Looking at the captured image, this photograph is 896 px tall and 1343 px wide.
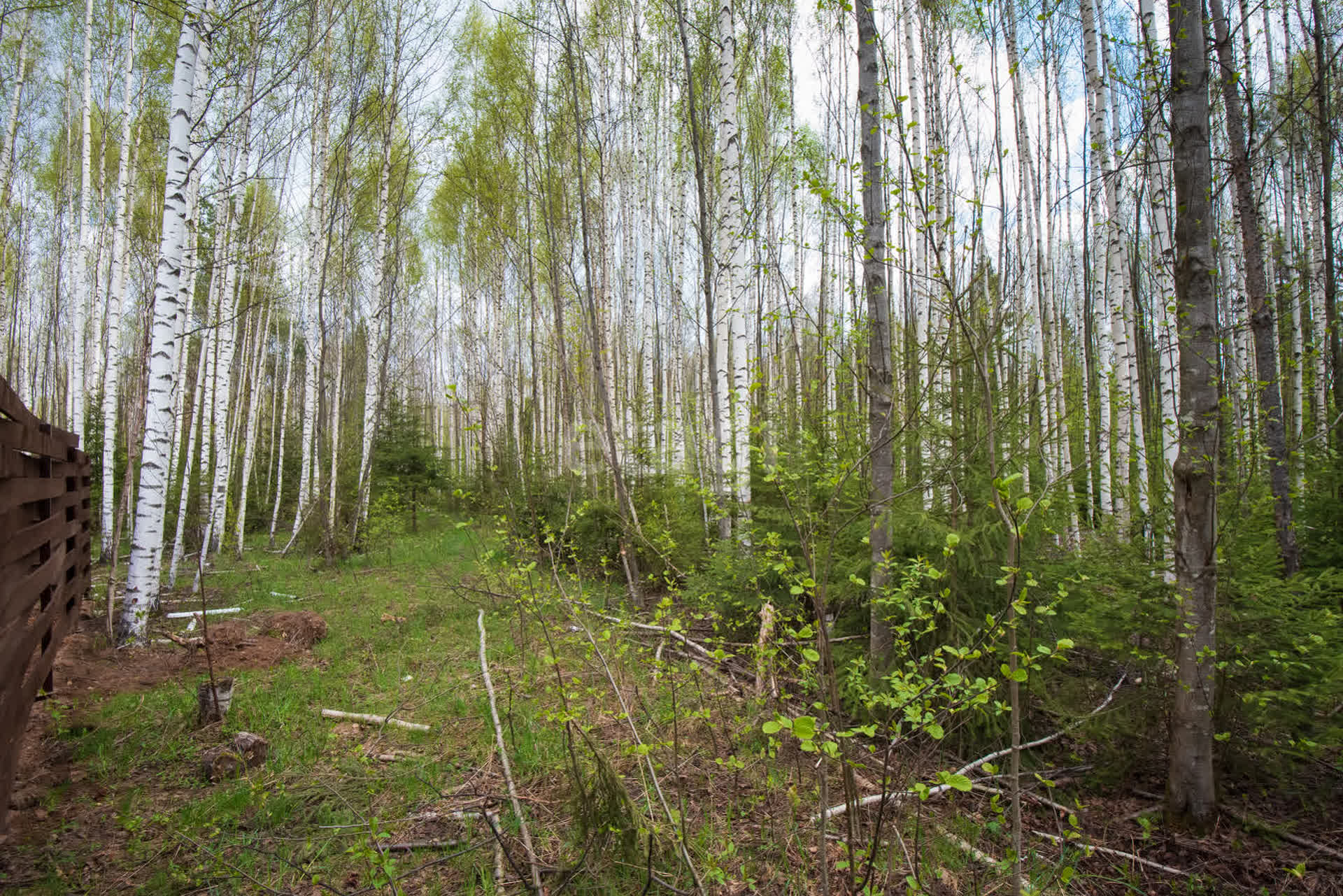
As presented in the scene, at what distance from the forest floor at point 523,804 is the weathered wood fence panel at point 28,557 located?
558mm

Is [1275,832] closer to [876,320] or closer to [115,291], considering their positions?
[876,320]

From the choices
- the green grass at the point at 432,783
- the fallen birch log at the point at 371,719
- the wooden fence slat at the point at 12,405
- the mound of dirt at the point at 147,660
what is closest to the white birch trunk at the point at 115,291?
the mound of dirt at the point at 147,660

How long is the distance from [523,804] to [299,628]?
3.84 m

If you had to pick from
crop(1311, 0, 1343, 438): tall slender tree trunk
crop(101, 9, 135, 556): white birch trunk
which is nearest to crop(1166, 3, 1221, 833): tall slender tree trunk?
crop(1311, 0, 1343, 438): tall slender tree trunk

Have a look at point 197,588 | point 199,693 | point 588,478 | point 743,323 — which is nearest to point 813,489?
point 743,323

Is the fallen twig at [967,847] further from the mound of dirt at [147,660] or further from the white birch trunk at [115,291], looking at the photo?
the white birch trunk at [115,291]

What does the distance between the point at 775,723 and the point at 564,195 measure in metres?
10.9

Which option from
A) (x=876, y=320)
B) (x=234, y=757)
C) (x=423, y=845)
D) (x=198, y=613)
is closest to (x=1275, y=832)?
(x=876, y=320)

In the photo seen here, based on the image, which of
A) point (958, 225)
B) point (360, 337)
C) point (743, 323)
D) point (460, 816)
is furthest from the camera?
point (360, 337)

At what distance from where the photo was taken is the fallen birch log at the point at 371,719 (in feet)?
11.7

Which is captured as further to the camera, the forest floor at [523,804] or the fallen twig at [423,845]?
the fallen twig at [423,845]

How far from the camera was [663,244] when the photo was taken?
13805 mm

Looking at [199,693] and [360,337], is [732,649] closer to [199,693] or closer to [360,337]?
[199,693]

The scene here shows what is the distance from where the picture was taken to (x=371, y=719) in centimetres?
370
